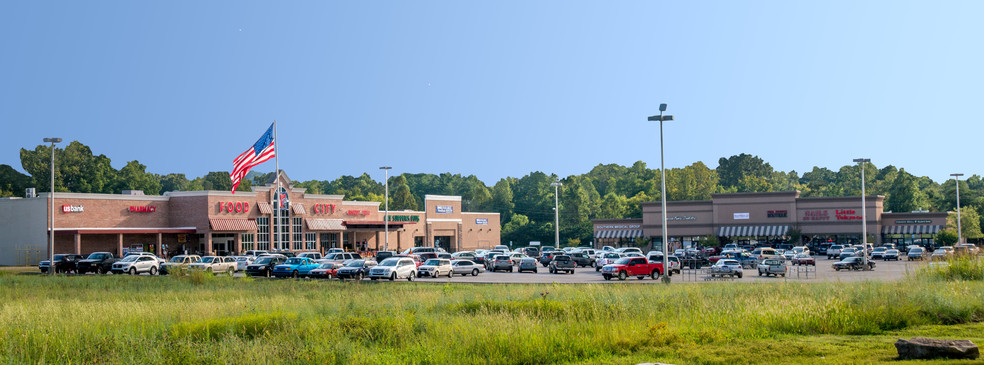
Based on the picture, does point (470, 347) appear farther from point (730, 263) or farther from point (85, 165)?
point (85, 165)

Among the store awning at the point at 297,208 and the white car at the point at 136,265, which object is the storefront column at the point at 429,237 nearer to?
the store awning at the point at 297,208

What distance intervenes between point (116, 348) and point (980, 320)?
18.3 m

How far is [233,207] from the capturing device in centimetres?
7562

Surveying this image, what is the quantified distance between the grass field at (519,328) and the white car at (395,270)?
71.3ft

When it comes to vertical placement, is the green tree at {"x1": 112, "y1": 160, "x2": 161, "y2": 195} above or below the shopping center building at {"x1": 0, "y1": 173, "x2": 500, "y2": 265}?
above

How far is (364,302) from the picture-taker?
22.8 m

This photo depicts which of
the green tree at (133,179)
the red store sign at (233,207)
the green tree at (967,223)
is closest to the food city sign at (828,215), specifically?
the green tree at (967,223)

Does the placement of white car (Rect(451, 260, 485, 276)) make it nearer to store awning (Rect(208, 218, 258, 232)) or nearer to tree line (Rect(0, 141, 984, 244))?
store awning (Rect(208, 218, 258, 232))

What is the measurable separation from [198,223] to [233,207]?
139 inches

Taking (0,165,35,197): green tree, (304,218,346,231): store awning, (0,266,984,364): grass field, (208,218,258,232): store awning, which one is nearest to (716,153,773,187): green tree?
(304,218,346,231): store awning

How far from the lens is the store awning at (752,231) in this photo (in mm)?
96500

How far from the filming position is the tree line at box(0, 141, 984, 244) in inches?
4555

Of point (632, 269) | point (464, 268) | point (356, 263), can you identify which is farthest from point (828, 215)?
point (356, 263)

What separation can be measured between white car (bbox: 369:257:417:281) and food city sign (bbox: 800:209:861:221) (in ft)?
211
